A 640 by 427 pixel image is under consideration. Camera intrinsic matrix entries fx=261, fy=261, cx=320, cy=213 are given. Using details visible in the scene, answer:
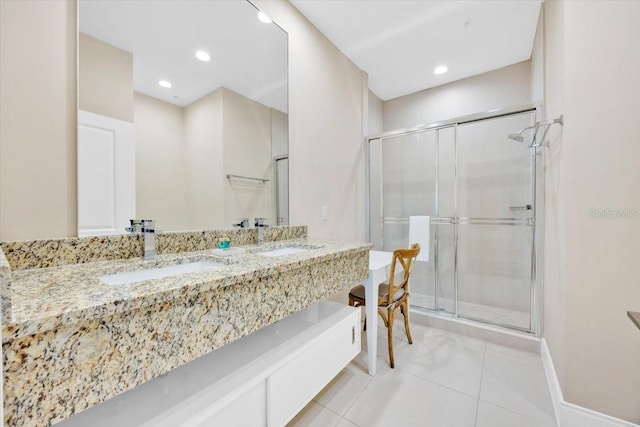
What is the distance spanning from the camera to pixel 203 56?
1.45 m

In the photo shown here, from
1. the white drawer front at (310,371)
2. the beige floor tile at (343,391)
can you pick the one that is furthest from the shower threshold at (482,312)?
the white drawer front at (310,371)

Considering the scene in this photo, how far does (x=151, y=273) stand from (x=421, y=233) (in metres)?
2.42

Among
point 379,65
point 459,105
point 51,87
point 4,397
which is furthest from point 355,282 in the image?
point 459,105

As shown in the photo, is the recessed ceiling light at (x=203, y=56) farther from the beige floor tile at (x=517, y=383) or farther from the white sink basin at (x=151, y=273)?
the beige floor tile at (x=517, y=383)

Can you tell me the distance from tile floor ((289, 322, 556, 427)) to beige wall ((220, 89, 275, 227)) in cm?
119

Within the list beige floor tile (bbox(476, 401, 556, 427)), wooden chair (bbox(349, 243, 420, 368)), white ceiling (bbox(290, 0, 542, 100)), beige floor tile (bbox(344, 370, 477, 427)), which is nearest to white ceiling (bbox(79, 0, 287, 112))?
white ceiling (bbox(290, 0, 542, 100))

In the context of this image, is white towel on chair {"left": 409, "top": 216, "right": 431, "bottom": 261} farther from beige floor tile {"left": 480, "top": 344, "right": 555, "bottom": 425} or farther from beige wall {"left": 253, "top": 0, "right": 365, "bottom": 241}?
beige floor tile {"left": 480, "top": 344, "right": 555, "bottom": 425}

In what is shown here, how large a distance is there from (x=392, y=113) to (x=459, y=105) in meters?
0.79

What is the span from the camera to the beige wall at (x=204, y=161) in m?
1.38

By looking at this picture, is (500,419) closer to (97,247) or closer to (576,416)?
(576,416)

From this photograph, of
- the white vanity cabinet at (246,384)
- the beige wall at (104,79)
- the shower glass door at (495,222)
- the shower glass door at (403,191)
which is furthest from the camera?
the shower glass door at (403,191)

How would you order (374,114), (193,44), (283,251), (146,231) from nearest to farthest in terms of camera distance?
(146,231)
(193,44)
(283,251)
(374,114)

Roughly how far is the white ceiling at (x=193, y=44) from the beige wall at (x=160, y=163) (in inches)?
3.2

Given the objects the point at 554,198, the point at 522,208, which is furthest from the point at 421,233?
the point at 554,198
